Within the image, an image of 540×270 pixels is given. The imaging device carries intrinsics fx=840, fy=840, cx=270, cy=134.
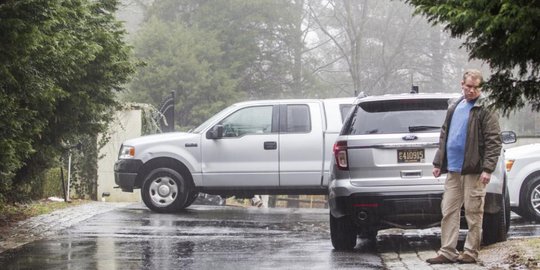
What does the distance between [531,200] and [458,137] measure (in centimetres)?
583

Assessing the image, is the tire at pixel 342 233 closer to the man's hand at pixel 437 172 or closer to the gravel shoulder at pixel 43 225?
the man's hand at pixel 437 172

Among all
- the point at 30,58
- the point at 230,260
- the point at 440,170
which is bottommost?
the point at 230,260

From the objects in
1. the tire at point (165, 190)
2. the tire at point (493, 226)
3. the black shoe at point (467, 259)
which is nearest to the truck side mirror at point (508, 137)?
the tire at point (493, 226)

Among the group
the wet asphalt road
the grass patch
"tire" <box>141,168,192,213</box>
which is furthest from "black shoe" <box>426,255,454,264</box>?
"tire" <box>141,168,192,213</box>

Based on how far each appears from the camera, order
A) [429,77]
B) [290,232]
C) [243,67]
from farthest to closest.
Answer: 1. [429,77]
2. [243,67]
3. [290,232]

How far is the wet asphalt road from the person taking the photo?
28.5 ft

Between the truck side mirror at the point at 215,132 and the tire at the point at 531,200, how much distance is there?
5186 mm

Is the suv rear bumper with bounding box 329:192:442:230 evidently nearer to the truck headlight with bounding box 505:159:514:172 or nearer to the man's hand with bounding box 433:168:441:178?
the man's hand with bounding box 433:168:441:178

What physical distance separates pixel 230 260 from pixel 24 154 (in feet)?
9.88

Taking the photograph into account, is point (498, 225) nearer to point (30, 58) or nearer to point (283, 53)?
point (30, 58)

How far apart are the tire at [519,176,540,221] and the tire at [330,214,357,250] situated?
195 inches

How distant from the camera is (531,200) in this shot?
1375cm

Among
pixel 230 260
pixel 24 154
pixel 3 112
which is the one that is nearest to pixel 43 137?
pixel 24 154

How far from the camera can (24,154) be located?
10.1m
